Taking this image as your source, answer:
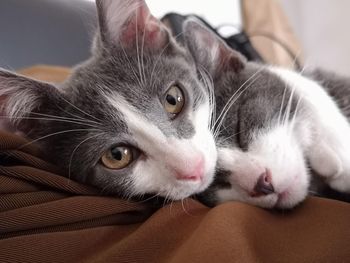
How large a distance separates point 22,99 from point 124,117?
0.20 m

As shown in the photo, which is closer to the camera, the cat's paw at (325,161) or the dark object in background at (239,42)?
the cat's paw at (325,161)

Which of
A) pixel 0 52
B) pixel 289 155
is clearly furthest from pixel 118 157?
pixel 0 52

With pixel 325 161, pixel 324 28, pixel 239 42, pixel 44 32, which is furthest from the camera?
pixel 324 28

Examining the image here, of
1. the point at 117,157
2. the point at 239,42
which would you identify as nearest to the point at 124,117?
the point at 117,157

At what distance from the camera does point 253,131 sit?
2.59 ft

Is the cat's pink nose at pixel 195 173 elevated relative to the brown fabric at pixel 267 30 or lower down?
lower down

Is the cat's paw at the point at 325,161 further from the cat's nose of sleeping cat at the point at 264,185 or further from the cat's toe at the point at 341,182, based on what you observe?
the cat's nose of sleeping cat at the point at 264,185

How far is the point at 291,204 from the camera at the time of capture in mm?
706

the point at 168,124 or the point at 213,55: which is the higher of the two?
the point at 213,55

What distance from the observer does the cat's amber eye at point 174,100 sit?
0.79m

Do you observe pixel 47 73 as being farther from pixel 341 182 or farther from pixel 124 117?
pixel 341 182

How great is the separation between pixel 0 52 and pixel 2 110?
0.56 m

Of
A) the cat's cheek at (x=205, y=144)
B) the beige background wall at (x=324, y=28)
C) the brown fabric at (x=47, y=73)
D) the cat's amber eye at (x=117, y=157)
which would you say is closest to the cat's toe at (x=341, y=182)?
the cat's cheek at (x=205, y=144)

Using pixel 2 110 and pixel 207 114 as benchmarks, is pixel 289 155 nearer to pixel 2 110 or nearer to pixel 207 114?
pixel 207 114
